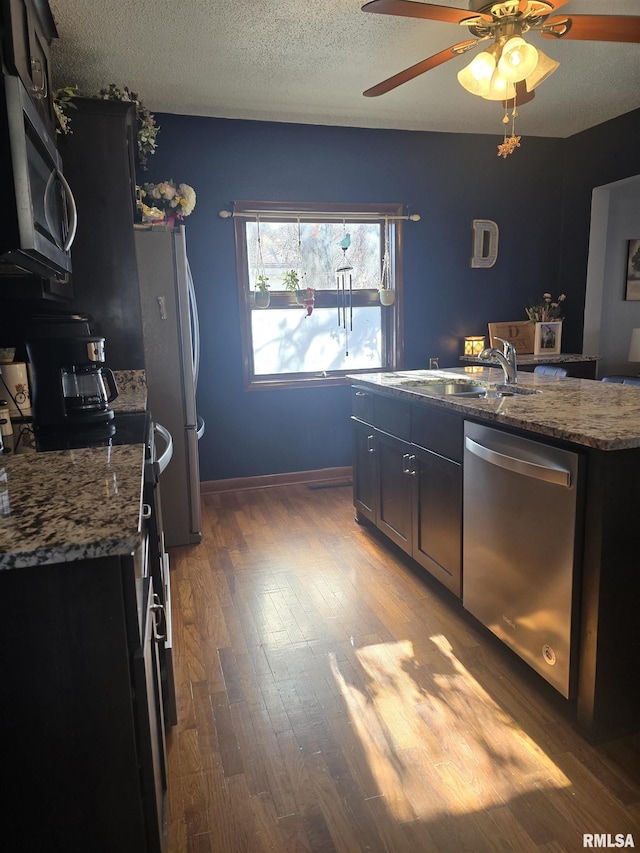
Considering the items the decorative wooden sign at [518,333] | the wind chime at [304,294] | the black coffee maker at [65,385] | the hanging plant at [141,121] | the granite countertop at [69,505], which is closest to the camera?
the granite countertop at [69,505]

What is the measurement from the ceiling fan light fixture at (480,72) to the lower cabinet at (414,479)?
135cm

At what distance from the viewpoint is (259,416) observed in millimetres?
4402

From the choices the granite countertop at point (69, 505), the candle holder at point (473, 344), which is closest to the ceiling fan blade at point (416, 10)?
the granite countertop at point (69, 505)

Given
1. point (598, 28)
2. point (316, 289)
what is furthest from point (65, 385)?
point (316, 289)

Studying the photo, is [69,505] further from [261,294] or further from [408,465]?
[261,294]

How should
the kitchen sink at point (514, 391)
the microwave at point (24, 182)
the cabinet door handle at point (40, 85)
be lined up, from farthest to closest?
the kitchen sink at point (514, 391)
the cabinet door handle at point (40, 85)
the microwave at point (24, 182)

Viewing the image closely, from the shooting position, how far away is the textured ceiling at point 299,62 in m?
2.66

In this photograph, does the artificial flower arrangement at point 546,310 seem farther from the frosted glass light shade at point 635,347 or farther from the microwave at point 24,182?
the microwave at point 24,182

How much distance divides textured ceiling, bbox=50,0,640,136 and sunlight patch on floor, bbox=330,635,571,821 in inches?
111

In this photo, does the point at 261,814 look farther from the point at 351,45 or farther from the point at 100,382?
the point at 351,45

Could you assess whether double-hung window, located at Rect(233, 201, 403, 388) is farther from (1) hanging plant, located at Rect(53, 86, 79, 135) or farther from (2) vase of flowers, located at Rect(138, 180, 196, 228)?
(1) hanging plant, located at Rect(53, 86, 79, 135)

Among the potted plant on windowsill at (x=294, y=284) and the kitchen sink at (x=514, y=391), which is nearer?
the kitchen sink at (x=514, y=391)

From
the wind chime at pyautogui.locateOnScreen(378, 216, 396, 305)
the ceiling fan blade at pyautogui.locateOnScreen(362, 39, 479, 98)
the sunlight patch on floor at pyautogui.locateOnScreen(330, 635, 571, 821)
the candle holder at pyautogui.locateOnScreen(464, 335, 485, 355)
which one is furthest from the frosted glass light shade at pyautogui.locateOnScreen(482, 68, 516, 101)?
the candle holder at pyautogui.locateOnScreen(464, 335, 485, 355)

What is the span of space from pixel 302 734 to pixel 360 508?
1.79m
